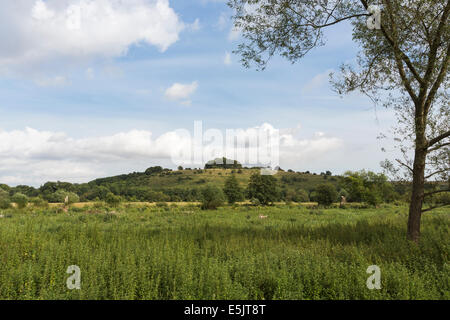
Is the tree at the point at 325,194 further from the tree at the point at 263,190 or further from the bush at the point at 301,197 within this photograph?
the bush at the point at 301,197

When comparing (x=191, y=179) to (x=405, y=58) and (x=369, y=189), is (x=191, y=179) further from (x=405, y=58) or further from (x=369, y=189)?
(x=405, y=58)

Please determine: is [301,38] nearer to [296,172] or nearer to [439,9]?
[439,9]

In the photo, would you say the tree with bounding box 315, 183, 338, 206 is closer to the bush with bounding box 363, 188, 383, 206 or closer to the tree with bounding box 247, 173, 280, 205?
the bush with bounding box 363, 188, 383, 206

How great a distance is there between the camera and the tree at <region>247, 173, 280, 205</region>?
60.9 meters

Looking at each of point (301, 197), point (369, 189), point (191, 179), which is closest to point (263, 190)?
point (369, 189)

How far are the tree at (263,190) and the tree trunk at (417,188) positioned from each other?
4992 cm

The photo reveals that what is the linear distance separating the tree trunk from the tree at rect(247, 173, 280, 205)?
164ft

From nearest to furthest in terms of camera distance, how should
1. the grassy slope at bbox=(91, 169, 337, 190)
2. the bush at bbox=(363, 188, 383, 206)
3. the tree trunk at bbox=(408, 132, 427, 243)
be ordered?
the tree trunk at bbox=(408, 132, 427, 243) → the bush at bbox=(363, 188, 383, 206) → the grassy slope at bbox=(91, 169, 337, 190)

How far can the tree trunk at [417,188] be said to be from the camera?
35.0ft

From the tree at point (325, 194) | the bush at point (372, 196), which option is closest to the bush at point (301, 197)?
the tree at point (325, 194)

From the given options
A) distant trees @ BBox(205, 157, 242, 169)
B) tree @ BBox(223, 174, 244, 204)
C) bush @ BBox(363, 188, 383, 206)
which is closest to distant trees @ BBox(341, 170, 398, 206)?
bush @ BBox(363, 188, 383, 206)

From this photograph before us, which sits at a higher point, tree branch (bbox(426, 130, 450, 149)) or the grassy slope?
the grassy slope

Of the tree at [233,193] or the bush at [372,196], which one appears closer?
the bush at [372,196]

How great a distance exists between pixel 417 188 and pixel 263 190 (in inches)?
2004
